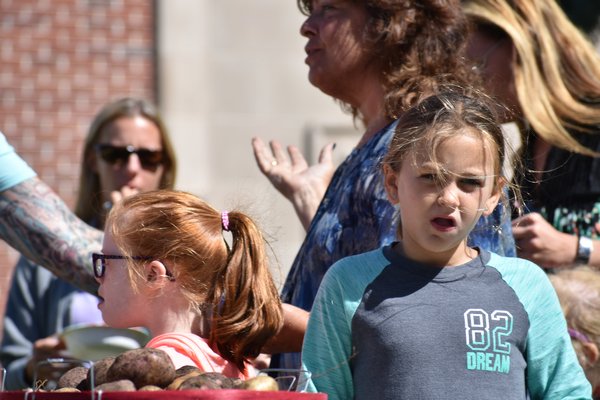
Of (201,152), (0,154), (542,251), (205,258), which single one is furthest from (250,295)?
(201,152)

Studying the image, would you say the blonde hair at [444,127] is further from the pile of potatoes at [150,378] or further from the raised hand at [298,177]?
the raised hand at [298,177]

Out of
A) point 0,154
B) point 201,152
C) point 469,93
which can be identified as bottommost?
point 201,152

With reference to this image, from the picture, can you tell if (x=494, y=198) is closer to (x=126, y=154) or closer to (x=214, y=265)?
(x=214, y=265)

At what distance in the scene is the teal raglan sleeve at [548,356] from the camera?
2.39 meters

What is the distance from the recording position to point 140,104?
4875mm

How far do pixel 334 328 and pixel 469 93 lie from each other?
66 cm

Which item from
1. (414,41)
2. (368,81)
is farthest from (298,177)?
(414,41)

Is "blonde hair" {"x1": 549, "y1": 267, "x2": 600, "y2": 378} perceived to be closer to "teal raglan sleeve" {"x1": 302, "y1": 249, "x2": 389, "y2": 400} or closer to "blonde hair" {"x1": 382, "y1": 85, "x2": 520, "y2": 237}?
"blonde hair" {"x1": 382, "y1": 85, "x2": 520, "y2": 237}

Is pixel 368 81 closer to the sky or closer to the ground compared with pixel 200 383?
closer to the sky

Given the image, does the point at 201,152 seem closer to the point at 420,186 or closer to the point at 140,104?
the point at 140,104

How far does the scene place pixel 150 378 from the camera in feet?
6.77

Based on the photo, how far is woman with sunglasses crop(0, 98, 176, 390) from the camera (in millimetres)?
4543

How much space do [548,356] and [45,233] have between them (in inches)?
56.5

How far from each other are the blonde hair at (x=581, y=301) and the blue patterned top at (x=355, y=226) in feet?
1.68
